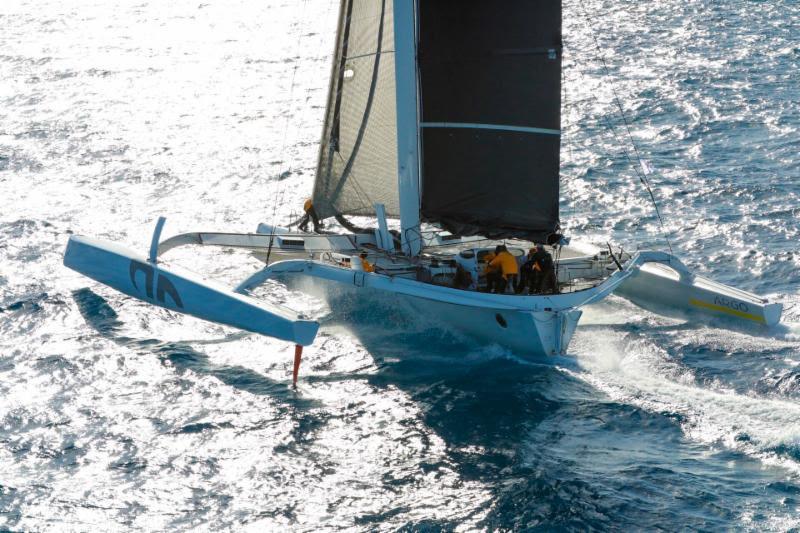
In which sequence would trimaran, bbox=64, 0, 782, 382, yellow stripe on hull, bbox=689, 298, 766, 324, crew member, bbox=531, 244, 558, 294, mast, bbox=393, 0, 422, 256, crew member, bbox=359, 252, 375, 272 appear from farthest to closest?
yellow stripe on hull, bbox=689, 298, 766, 324
crew member, bbox=359, 252, 375, 272
mast, bbox=393, 0, 422, 256
crew member, bbox=531, 244, 558, 294
trimaran, bbox=64, 0, 782, 382

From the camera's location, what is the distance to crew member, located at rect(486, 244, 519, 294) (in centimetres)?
1547

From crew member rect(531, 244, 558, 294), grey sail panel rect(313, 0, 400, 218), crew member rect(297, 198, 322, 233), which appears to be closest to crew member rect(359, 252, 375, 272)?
grey sail panel rect(313, 0, 400, 218)

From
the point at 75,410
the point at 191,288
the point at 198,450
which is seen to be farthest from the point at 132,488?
the point at 191,288

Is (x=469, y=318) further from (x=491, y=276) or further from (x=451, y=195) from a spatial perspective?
(x=451, y=195)

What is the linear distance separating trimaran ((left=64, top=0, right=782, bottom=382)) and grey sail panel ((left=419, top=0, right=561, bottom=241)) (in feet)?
0.06

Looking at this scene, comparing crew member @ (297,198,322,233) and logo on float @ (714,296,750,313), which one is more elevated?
crew member @ (297,198,322,233)

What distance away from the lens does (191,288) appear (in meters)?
16.2

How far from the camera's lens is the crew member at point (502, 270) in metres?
15.5

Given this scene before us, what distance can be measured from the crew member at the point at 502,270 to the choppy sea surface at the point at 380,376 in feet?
3.00

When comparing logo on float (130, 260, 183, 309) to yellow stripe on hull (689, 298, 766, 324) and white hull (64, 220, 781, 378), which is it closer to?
white hull (64, 220, 781, 378)

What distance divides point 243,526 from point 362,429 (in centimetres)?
245

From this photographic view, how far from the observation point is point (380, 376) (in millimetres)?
14938

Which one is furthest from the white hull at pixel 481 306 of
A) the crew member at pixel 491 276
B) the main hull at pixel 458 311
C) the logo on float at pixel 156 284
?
the logo on float at pixel 156 284

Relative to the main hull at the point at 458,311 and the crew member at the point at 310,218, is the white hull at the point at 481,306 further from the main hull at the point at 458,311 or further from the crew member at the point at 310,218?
the crew member at the point at 310,218
